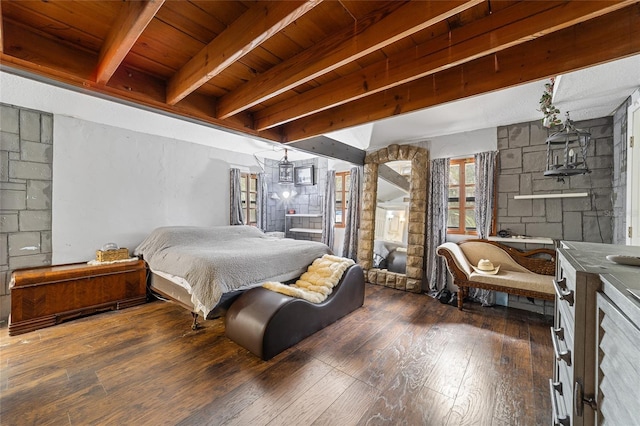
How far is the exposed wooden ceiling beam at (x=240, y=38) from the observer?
1.23 m

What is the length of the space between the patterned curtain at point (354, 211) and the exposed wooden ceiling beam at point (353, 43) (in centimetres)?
313

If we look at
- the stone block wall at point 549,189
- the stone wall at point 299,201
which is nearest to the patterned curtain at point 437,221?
the stone block wall at point 549,189

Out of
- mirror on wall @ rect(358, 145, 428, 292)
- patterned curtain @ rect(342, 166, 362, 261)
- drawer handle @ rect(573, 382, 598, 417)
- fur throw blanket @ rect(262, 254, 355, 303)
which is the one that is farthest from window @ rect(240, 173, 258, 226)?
drawer handle @ rect(573, 382, 598, 417)

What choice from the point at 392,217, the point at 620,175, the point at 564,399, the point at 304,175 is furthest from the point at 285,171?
the point at 564,399

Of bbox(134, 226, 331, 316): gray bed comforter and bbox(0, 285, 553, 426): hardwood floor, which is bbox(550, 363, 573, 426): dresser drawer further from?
bbox(134, 226, 331, 316): gray bed comforter

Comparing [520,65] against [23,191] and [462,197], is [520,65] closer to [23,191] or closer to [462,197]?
[462,197]

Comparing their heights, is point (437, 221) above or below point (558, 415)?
above

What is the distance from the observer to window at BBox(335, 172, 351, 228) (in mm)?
5406

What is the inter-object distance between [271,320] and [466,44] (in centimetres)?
245

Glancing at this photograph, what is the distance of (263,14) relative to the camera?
1315 mm

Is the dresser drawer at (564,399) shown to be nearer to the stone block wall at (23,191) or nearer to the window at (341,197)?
the window at (341,197)

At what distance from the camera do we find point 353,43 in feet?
4.91

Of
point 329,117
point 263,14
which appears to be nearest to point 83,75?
point 263,14

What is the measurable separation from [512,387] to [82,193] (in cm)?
506
